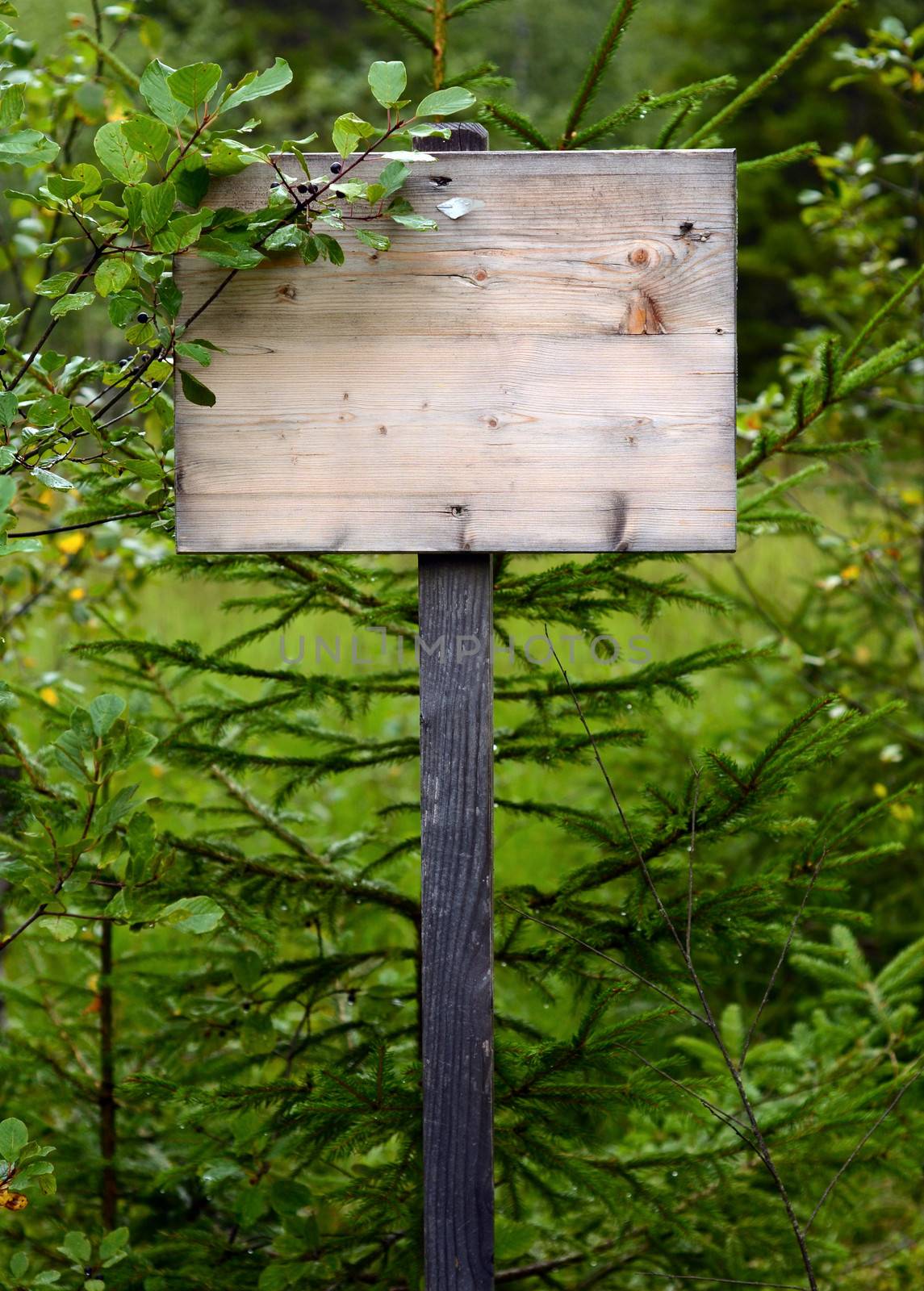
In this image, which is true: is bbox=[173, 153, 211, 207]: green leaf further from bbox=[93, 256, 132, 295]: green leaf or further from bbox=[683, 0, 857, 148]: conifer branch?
bbox=[683, 0, 857, 148]: conifer branch

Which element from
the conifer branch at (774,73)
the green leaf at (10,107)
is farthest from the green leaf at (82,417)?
the conifer branch at (774,73)

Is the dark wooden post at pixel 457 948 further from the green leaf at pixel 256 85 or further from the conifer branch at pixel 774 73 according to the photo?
the conifer branch at pixel 774 73

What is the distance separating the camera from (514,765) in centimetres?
483

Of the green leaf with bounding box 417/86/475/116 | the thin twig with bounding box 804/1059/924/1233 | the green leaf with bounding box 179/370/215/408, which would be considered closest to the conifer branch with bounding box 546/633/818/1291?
the thin twig with bounding box 804/1059/924/1233

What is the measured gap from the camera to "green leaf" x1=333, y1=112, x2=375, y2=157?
1141 mm

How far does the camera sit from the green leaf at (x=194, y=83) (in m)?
1.10

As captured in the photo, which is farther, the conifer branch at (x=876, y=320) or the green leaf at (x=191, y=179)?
the conifer branch at (x=876, y=320)

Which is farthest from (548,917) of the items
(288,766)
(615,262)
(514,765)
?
(514,765)

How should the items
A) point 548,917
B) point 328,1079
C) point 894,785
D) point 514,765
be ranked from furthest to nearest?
point 514,765 → point 894,785 → point 548,917 → point 328,1079

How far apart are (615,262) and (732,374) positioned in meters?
0.18

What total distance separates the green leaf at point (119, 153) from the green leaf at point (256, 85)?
0.35 feet

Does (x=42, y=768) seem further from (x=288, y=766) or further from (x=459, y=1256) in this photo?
(x=459, y=1256)

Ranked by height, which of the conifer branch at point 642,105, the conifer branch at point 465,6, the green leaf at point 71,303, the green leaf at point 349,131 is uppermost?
the conifer branch at point 465,6

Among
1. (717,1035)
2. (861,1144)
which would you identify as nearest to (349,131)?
(717,1035)
